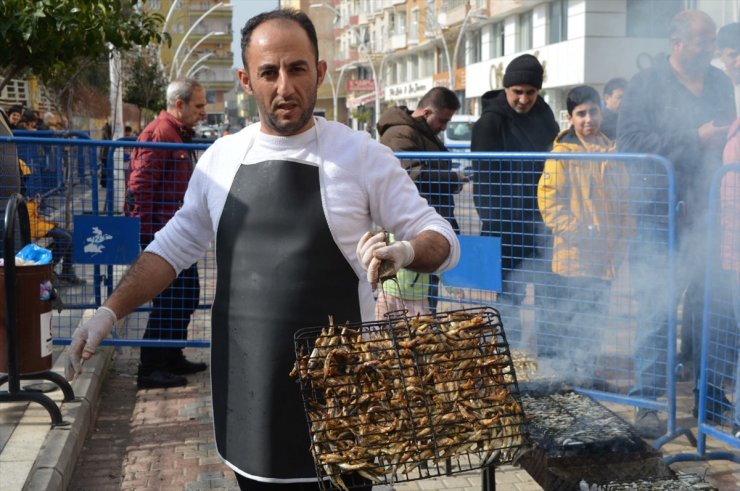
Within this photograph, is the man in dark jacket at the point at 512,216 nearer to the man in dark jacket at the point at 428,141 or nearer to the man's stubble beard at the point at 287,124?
the man in dark jacket at the point at 428,141

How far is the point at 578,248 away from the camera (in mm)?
5398

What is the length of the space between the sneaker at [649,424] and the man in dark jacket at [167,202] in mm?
3239

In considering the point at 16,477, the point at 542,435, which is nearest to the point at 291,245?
the point at 542,435

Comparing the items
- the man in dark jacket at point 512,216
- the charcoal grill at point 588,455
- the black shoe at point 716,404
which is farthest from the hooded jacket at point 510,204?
the charcoal grill at point 588,455

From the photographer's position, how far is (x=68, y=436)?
16.8 feet

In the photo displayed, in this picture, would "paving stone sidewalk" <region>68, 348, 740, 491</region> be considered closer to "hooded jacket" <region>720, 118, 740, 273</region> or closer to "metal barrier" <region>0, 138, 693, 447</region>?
"metal barrier" <region>0, 138, 693, 447</region>

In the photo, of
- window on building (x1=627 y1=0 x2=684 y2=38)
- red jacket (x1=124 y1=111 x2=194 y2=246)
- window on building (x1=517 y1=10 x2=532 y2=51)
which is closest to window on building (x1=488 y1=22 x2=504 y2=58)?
window on building (x1=517 y1=10 x2=532 y2=51)

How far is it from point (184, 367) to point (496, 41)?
4429 cm

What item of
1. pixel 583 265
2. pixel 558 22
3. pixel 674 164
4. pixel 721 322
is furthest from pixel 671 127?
pixel 558 22

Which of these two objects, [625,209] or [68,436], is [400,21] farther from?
[68,436]

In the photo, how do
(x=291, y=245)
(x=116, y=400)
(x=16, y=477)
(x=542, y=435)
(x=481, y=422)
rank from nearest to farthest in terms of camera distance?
(x=481, y=422)
(x=291, y=245)
(x=542, y=435)
(x=16, y=477)
(x=116, y=400)

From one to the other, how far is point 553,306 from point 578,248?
40 cm

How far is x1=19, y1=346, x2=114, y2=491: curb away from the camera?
4.55 metres

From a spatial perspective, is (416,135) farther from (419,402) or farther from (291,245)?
(419,402)
